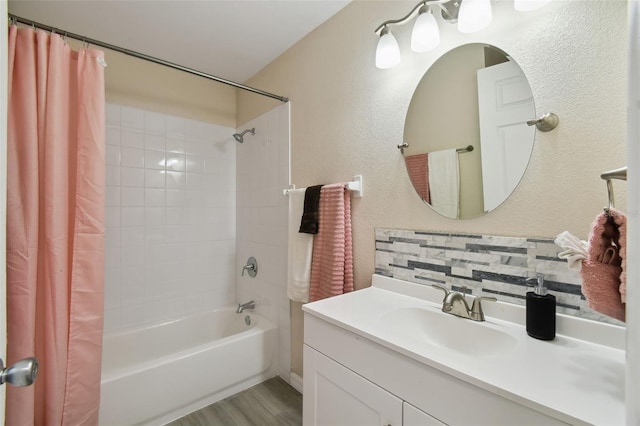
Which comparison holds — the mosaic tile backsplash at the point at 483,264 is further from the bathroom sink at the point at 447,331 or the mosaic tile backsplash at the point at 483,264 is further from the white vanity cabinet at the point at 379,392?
the white vanity cabinet at the point at 379,392

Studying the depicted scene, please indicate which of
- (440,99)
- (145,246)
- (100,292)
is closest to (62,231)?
(100,292)

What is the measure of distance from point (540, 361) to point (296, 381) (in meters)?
1.55

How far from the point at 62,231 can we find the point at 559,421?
1.70 m

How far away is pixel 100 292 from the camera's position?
1254 millimetres

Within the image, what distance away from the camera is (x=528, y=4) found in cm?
87

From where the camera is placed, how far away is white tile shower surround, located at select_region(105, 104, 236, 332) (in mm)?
1985

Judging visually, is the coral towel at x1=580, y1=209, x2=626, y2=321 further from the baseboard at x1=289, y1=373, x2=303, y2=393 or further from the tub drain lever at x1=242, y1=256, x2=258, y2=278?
the tub drain lever at x1=242, y1=256, x2=258, y2=278

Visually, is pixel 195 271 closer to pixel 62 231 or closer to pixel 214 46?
pixel 62 231

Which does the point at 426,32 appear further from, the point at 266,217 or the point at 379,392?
the point at 266,217

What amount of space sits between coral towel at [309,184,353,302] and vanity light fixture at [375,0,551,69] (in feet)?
2.08

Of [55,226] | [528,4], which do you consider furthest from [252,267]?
[528,4]

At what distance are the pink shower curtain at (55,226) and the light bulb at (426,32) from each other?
142 centimetres

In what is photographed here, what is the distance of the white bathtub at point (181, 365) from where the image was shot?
141 cm

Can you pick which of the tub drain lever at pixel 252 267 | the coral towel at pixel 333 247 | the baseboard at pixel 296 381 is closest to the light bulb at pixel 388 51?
the coral towel at pixel 333 247
